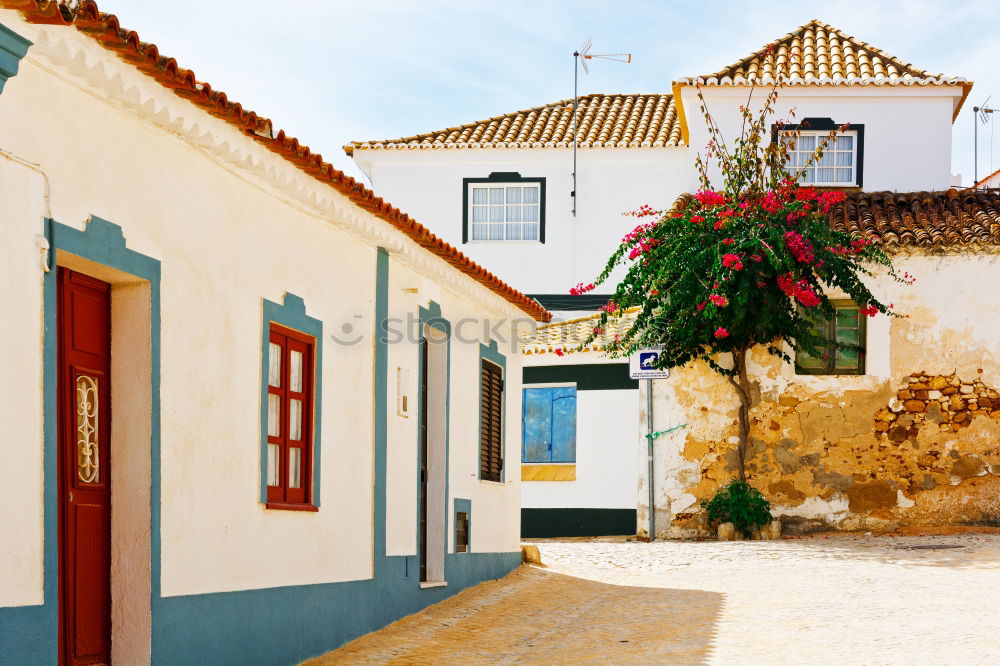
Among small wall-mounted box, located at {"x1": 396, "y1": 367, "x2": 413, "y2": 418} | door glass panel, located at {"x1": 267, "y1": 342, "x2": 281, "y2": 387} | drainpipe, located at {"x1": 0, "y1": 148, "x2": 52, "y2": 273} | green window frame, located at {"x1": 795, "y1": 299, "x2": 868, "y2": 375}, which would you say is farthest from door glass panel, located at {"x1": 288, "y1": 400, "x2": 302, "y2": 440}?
green window frame, located at {"x1": 795, "y1": 299, "x2": 868, "y2": 375}

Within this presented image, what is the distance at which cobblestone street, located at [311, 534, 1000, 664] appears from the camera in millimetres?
8766

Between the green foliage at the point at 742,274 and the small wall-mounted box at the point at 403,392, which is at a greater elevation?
the green foliage at the point at 742,274

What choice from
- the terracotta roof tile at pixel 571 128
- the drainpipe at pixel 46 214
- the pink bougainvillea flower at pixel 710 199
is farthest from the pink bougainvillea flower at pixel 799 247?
the drainpipe at pixel 46 214

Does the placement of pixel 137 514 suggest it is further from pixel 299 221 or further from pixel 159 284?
pixel 299 221

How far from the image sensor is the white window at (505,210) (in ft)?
89.1

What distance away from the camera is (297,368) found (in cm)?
877

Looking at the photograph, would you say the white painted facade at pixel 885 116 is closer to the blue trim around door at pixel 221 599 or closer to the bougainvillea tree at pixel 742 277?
the bougainvillea tree at pixel 742 277

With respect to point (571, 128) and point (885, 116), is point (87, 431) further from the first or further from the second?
point (571, 128)

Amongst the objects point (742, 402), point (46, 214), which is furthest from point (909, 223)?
point (46, 214)

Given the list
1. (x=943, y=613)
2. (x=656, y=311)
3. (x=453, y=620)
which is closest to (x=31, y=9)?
(x=453, y=620)

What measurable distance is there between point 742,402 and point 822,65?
946 centimetres

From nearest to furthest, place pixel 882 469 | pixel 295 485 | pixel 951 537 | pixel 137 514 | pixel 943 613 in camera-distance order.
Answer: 1. pixel 137 514
2. pixel 295 485
3. pixel 943 613
4. pixel 951 537
5. pixel 882 469

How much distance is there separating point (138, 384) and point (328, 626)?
121 inches

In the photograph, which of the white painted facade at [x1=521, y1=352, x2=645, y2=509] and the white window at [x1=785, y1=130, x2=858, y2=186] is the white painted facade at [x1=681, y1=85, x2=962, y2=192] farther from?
the white painted facade at [x1=521, y1=352, x2=645, y2=509]
